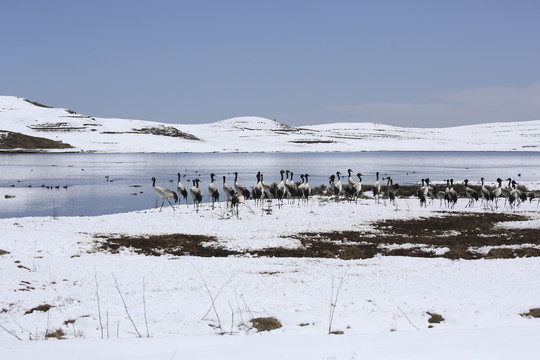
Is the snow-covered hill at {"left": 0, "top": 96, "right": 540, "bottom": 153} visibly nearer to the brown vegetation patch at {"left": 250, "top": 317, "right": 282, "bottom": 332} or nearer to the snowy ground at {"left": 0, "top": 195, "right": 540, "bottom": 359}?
the snowy ground at {"left": 0, "top": 195, "right": 540, "bottom": 359}

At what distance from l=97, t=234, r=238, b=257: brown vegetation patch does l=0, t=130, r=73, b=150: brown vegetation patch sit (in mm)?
97402

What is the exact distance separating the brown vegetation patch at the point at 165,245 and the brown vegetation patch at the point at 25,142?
3835 inches

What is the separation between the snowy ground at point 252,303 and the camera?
6.17 meters

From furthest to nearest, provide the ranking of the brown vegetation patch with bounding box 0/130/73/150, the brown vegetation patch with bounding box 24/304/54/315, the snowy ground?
the brown vegetation patch with bounding box 0/130/73/150 < the brown vegetation patch with bounding box 24/304/54/315 < the snowy ground

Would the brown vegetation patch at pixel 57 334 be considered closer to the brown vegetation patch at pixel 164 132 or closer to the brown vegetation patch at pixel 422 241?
the brown vegetation patch at pixel 422 241

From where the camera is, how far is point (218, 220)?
24391 mm

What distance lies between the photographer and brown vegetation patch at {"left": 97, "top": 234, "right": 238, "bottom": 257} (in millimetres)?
17172

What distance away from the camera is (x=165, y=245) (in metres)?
18.3

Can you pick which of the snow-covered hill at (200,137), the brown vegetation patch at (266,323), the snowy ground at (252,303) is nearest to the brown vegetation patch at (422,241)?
the snowy ground at (252,303)

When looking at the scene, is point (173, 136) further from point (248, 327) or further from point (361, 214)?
point (248, 327)

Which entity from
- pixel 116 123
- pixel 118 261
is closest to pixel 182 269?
pixel 118 261

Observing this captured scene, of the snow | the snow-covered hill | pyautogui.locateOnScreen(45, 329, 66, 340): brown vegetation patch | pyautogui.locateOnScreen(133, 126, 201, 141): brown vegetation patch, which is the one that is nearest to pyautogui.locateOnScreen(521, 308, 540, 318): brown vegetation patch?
the snow

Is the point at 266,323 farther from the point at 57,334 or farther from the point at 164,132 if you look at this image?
the point at 164,132

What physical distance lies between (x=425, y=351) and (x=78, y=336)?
526 cm
